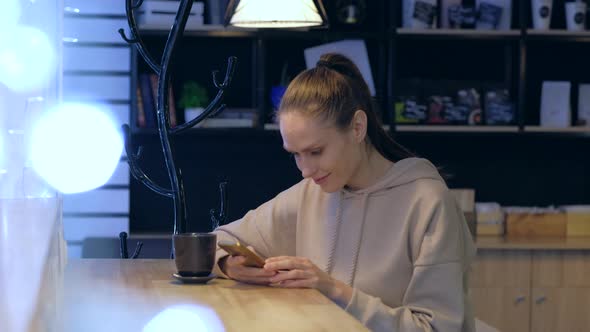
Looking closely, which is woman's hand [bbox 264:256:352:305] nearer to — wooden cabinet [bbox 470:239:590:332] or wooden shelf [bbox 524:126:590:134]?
wooden cabinet [bbox 470:239:590:332]

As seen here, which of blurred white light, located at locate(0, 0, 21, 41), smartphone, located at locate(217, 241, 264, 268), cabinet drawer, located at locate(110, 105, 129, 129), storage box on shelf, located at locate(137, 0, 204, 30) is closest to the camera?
blurred white light, located at locate(0, 0, 21, 41)

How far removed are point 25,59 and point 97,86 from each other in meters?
4.18

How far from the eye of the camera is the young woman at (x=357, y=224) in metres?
Result: 1.89

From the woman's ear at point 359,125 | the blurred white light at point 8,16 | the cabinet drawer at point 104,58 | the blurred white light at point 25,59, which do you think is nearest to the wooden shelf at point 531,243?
the cabinet drawer at point 104,58

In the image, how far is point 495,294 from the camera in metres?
4.43

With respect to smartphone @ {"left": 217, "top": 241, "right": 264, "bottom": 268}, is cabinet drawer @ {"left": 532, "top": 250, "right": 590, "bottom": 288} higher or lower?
lower

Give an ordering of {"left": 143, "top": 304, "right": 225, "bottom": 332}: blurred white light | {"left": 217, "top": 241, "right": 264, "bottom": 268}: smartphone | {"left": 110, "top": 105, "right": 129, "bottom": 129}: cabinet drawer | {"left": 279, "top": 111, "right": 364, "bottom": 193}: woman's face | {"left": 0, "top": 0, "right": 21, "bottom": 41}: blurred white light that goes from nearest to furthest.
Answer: {"left": 0, "top": 0, "right": 21, "bottom": 41}: blurred white light → {"left": 143, "top": 304, "right": 225, "bottom": 332}: blurred white light → {"left": 217, "top": 241, "right": 264, "bottom": 268}: smartphone → {"left": 279, "top": 111, "right": 364, "bottom": 193}: woman's face → {"left": 110, "top": 105, "right": 129, "bottom": 129}: cabinet drawer

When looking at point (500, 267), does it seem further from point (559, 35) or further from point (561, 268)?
point (559, 35)

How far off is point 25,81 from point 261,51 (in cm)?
410

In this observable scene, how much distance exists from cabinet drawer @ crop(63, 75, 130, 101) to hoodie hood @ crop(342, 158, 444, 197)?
8.79 ft

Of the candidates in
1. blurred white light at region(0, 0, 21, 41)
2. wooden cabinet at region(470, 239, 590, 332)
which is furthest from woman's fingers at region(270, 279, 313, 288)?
wooden cabinet at region(470, 239, 590, 332)

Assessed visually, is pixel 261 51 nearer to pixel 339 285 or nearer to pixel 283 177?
pixel 283 177

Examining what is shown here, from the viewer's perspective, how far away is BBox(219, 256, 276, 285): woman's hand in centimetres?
184

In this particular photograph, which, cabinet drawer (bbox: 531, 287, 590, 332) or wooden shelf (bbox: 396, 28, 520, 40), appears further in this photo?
wooden shelf (bbox: 396, 28, 520, 40)
